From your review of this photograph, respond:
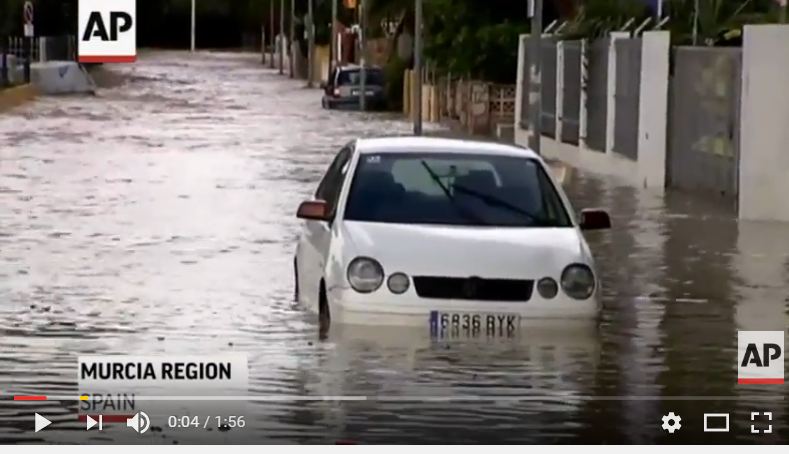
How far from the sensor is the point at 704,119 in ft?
77.6

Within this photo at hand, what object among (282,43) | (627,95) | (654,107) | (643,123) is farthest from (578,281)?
(282,43)

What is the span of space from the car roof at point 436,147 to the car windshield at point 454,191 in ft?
0.17

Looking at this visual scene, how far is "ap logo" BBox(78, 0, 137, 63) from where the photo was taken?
1805 cm

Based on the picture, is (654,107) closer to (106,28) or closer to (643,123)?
(643,123)

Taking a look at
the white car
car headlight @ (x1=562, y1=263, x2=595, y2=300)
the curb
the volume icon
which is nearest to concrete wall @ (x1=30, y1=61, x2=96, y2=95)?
the curb

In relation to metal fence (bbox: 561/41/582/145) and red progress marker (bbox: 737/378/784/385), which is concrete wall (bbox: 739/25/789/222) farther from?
red progress marker (bbox: 737/378/784/385)

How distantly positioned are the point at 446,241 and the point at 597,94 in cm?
1858

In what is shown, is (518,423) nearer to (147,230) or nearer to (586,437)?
(586,437)

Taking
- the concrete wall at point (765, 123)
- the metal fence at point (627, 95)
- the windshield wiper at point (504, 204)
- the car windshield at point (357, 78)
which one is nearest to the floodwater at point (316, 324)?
the concrete wall at point (765, 123)

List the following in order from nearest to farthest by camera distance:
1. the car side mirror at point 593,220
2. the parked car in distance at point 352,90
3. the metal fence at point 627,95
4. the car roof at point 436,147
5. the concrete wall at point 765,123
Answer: the car side mirror at point 593,220, the car roof at point 436,147, the concrete wall at point 765,123, the metal fence at point 627,95, the parked car in distance at point 352,90

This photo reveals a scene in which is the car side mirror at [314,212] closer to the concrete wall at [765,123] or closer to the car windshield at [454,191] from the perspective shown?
the car windshield at [454,191]

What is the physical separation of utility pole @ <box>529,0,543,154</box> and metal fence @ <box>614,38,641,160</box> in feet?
4.35

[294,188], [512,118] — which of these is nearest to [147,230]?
[294,188]

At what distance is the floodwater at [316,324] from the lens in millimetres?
8461
